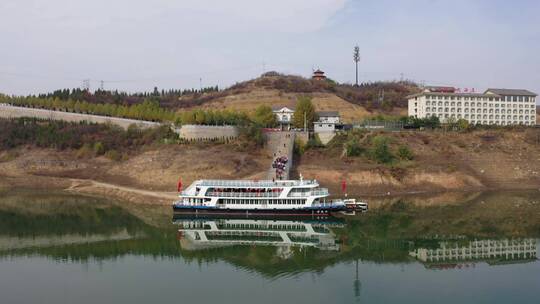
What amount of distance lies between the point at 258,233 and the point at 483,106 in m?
58.2

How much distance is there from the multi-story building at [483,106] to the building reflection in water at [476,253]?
49546 mm

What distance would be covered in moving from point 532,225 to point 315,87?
76.4m

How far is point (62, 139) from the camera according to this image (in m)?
76.1

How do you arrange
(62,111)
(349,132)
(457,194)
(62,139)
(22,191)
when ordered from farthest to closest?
1. (62,111)
2. (62,139)
3. (349,132)
4. (22,191)
5. (457,194)

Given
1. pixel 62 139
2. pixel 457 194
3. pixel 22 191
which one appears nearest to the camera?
pixel 457 194

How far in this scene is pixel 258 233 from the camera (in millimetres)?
39938

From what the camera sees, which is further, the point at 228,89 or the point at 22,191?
the point at 228,89

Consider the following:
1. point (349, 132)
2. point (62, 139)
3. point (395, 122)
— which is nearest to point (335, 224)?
point (349, 132)

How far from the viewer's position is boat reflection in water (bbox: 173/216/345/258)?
121ft

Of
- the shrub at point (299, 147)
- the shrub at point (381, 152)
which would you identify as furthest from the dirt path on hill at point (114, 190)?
the shrub at point (381, 152)

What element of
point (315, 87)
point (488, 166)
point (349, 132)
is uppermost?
point (315, 87)

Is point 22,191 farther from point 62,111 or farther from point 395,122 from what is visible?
point 395,122

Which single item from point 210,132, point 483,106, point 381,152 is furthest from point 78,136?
point 483,106

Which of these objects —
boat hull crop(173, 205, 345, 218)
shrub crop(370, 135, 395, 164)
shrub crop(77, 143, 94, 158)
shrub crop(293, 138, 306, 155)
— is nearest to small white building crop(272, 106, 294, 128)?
shrub crop(293, 138, 306, 155)
